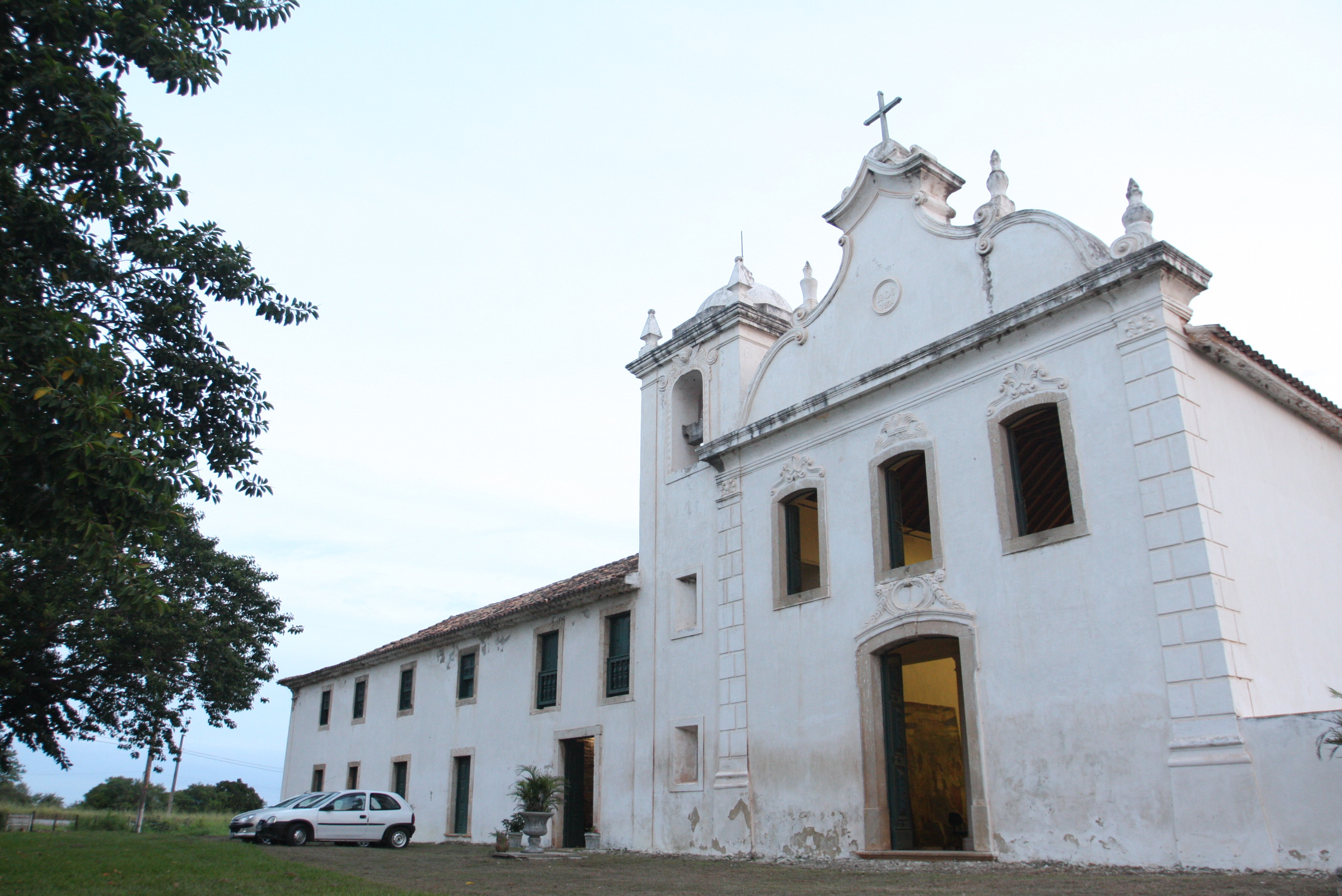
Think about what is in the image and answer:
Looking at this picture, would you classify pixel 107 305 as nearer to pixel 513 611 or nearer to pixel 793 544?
pixel 793 544

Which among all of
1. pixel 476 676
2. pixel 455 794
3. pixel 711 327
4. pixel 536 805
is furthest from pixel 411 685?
pixel 711 327

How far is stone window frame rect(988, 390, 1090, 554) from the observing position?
12.0 meters

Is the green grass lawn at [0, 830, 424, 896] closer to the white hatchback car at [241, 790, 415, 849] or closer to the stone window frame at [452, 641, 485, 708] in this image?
the white hatchback car at [241, 790, 415, 849]

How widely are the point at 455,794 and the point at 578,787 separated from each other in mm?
4587

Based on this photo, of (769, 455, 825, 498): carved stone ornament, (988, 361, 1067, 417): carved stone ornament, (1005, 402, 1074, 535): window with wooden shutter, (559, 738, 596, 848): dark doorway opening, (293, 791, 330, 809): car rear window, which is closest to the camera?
(988, 361, 1067, 417): carved stone ornament

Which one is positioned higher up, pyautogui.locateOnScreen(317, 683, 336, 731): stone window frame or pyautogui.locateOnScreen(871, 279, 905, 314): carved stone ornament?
pyautogui.locateOnScreen(871, 279, 905, 314): carved stone ornament

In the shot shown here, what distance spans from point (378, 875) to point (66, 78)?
9392mm

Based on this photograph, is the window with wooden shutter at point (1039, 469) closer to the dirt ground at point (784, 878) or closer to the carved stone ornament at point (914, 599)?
the carved stone ornament at point (914, 599)

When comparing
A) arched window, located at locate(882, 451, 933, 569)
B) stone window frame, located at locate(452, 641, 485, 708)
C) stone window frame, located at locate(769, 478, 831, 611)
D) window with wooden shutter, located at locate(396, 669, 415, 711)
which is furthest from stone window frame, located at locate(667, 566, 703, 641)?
window with wooden shutter, located at locate(396, 669, 415, 711)

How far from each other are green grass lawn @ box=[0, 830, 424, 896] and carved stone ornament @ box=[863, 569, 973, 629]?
285 inches

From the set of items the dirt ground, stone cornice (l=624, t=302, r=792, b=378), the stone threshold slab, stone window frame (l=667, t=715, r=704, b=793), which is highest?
stone cornice (l=624, t=302, r=792, b=378)

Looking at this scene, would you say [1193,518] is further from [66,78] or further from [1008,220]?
[66,78]

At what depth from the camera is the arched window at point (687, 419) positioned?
19578 mm

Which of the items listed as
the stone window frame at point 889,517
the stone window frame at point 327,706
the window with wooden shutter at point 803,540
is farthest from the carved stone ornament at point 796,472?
the stone window frame at point 327,706
